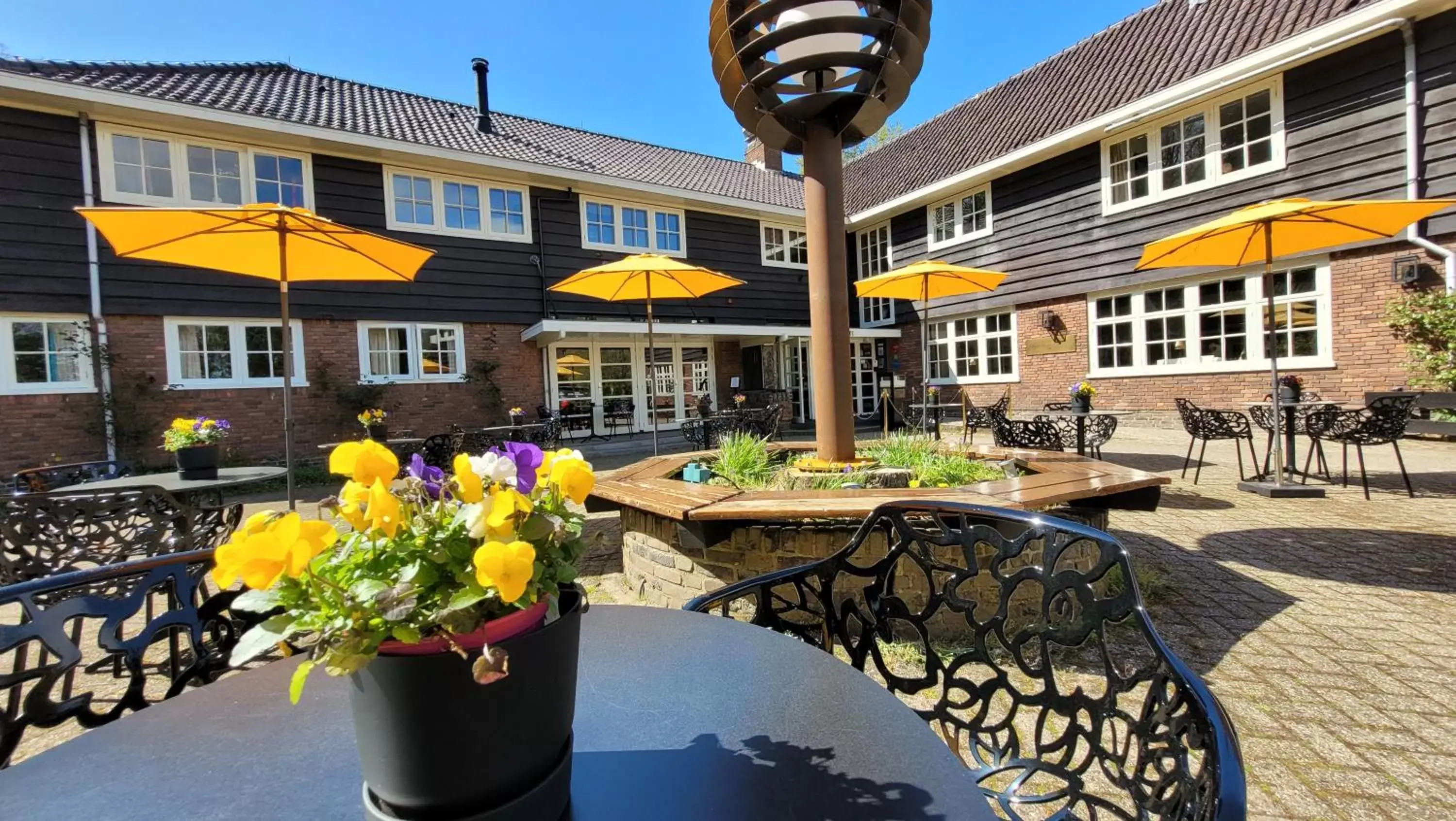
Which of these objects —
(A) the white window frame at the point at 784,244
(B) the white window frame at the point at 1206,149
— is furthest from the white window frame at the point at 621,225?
(B) the white window frame at the point at 1206,149

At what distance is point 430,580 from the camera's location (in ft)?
2.03

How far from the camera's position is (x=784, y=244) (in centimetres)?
1400

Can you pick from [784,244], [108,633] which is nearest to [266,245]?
[108,633]

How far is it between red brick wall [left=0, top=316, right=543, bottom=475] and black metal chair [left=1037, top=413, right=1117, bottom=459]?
8328 mm

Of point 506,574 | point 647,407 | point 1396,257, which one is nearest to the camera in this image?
point 506,574

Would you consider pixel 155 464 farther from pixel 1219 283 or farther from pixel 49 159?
pixel 1219 283

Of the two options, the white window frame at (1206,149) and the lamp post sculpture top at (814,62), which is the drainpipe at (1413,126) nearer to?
the white window frame at (1206,149)

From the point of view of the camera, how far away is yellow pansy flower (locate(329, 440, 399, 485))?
2.15 feet

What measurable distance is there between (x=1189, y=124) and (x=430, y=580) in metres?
12.4

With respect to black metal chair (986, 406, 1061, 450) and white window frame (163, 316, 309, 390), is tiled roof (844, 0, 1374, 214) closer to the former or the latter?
black metal chair (986, 406, 1061, 450)

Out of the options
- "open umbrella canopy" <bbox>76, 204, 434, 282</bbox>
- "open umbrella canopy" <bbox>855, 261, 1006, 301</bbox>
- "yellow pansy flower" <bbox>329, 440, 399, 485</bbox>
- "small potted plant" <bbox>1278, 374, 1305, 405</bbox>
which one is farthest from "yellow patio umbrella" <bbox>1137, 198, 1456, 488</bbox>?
"open umbrella canopy" <bbox>76, 204, 434, 282</bbox>

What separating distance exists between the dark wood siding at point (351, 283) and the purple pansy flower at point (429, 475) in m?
10.1

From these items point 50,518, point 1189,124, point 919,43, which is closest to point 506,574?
point 50,518

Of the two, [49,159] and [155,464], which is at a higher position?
[49,159]
